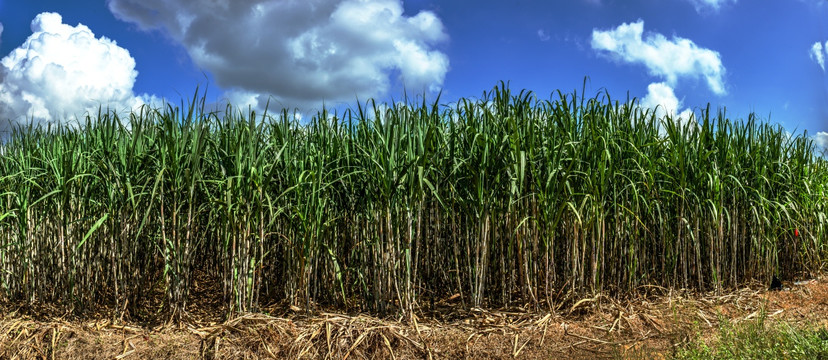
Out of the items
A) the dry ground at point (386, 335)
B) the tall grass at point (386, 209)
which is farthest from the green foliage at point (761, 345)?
the tall grass at point (386, 209)

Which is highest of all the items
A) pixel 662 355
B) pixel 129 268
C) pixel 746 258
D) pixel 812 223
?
pixel 812 223

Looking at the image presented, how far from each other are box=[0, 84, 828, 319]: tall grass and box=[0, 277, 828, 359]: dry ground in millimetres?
139

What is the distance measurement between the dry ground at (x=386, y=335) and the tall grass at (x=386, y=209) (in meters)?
0.14

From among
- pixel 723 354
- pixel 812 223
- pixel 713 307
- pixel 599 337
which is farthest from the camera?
pixel 812 223

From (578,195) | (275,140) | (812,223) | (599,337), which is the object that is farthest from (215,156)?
(812,223)

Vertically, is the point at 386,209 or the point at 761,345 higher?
the point at 386,209

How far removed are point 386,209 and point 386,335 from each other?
697 millimetres

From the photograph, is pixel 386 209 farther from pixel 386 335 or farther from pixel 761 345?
pixel 761 345

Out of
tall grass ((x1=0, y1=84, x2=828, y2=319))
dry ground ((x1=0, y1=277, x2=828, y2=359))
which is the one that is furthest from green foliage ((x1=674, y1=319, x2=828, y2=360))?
tall grass ((x1=0, y1=84, x2=828, y2=319))

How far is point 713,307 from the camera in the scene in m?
3.95

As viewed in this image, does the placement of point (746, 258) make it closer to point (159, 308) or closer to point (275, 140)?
point (275, 140)

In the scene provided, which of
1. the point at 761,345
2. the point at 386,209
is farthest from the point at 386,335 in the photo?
the point at 761,345

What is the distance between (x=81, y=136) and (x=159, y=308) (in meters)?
1.51

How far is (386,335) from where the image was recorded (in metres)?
3.18
